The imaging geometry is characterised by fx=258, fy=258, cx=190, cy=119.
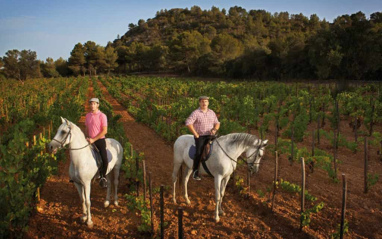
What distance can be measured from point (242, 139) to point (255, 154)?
1.27 ft

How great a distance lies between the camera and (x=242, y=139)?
5.21m

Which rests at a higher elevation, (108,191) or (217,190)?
(217,190)

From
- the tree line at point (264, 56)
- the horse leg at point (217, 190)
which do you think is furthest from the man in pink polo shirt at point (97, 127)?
the tree line at point (264, 56)

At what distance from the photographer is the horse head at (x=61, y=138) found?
4426mm

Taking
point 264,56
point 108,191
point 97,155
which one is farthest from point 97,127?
point 264,56

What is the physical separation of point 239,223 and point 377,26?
34.0 m

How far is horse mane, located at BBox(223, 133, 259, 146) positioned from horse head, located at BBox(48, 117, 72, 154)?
306 cm

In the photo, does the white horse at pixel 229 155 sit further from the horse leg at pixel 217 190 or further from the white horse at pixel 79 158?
the white horse at pixel 79 158

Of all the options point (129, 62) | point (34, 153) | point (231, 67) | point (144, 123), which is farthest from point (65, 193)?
point (129, 62)

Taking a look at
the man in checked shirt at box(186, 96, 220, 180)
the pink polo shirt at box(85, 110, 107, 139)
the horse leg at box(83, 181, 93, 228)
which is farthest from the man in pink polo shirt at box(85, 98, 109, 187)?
the man in checked shirt at box(186, 96, 220, 180)

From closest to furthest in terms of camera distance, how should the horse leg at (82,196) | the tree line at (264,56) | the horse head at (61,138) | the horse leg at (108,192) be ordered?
1. the horse head at (61,138)
2. the horse leg at (82,196)
3. the horse leg at (108,192)
4. the tree line at (264,56)

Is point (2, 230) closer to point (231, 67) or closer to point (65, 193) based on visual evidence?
point (65, 193)

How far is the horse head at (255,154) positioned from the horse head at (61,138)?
11.2ft

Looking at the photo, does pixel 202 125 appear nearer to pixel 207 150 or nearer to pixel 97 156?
pixel 207 150
